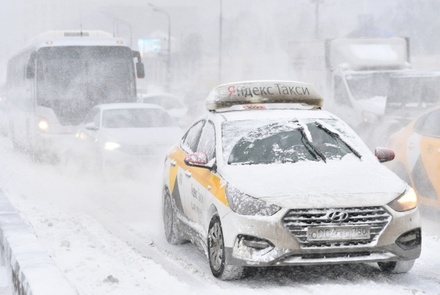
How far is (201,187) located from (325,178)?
1.18 meters

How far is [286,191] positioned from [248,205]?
1.01ft

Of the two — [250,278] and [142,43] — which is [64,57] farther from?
[142,43]

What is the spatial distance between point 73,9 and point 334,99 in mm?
25259

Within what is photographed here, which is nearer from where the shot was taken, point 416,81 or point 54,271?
point 54,271

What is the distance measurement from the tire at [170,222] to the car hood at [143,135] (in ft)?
20.1

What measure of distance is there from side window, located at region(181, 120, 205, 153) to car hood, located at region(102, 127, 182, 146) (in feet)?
19.9

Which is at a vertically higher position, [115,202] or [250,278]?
[250,278]

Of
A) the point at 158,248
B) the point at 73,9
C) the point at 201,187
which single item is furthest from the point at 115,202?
the point at 73,9

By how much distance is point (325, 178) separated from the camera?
7270mm

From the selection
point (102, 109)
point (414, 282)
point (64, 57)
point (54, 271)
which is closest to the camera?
point (54, 271)

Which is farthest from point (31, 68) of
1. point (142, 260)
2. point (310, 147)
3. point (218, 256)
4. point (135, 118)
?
point (218, 256)

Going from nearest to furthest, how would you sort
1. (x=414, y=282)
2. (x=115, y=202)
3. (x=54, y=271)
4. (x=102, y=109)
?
(x=54, y=271) → (x=414, y=282) → (x=115, y=202) → (x=102, y=109)

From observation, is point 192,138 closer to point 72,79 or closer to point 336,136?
point 336,136

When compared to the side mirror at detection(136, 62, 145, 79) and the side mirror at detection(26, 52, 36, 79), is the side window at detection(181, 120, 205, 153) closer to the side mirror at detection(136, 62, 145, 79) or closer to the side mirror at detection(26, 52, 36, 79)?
the side mirror at detection(136, 62, 145, 79)
